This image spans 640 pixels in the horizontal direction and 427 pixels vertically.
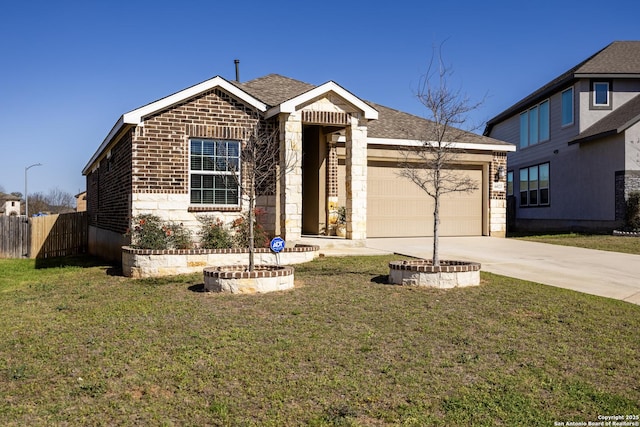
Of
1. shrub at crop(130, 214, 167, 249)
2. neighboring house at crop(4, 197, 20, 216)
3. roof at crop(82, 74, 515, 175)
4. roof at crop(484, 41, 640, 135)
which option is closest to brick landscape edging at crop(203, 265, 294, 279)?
shrub at crop(130, 214, 167, 249)

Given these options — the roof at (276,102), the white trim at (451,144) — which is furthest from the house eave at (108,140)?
the white trim at (451,144)

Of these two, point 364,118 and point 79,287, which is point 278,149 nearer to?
point 364,118

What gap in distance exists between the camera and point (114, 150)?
1543cm

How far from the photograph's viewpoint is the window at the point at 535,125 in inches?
991

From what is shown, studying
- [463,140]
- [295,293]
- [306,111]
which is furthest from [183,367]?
[463,140]

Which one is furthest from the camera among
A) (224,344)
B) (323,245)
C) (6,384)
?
(323,245)

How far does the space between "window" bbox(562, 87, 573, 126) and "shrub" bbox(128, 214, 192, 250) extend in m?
17.9

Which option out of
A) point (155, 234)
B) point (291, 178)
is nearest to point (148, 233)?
point (155, 234)

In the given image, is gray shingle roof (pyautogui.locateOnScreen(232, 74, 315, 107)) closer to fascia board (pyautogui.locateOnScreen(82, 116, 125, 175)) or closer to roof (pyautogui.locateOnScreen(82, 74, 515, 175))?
roof (pyautogui.locateOnScreen(82, 74, 515, 175))

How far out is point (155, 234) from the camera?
11516 millimetres

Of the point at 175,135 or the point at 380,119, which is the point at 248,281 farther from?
the point at 380,119

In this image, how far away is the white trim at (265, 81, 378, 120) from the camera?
13.0 m

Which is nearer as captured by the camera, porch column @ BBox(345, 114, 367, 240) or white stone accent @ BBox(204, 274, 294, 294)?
white stone accent @ BBox(204, 274, 294, 294)

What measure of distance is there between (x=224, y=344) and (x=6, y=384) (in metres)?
2.12
